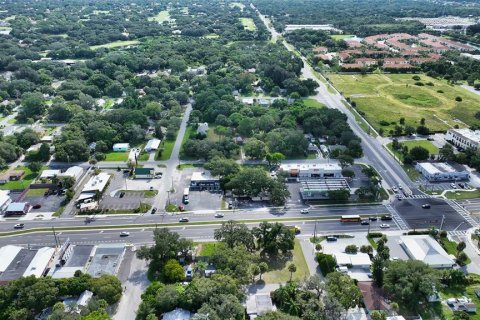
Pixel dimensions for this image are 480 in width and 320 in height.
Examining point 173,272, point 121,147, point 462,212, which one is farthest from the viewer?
point 121,147

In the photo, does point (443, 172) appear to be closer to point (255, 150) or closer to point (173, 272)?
point (255, 150)

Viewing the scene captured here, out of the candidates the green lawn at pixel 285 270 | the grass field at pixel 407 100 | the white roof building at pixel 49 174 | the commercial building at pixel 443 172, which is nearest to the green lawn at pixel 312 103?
the grass field at pixel 407 100

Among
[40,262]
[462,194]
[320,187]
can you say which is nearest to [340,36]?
[462,194]

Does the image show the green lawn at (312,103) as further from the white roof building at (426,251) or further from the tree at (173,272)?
the tree at (173,272)

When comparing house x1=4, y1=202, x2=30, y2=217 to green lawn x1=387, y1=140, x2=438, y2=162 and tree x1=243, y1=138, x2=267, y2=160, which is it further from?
green lawn x1=387, y1=140, x2=438, y2=162

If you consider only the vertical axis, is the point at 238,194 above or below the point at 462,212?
above

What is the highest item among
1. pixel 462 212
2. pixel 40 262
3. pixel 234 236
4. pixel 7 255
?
pixel 234 236

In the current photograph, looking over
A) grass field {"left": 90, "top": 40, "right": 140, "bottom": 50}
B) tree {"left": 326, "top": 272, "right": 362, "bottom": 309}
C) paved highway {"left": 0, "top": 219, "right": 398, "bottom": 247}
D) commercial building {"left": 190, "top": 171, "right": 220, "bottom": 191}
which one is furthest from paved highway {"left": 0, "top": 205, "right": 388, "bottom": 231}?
grass field {"left": 90, "top": 40, "right": 140, "bottom": 50}
